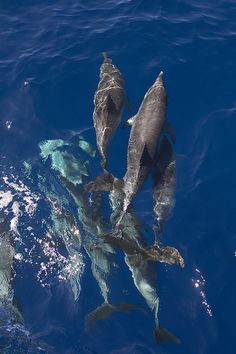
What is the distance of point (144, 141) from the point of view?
656 inches

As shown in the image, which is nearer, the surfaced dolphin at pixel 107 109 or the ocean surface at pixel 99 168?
the ocean surface at pixel 99 168

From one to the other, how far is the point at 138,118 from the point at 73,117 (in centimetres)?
433

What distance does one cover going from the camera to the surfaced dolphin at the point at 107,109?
1788 centimetres

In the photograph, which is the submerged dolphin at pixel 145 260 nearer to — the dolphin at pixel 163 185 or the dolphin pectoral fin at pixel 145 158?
the dolphin at pixel 163 185

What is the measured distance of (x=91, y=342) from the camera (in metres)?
14.1

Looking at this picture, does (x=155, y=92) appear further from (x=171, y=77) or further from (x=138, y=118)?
(x=171, y=77)

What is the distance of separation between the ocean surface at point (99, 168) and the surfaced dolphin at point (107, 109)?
→ 1445 mm

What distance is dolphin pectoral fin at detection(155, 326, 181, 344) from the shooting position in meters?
13.9

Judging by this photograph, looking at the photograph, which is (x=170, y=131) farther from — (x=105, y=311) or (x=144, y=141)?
(x=105, y=311)

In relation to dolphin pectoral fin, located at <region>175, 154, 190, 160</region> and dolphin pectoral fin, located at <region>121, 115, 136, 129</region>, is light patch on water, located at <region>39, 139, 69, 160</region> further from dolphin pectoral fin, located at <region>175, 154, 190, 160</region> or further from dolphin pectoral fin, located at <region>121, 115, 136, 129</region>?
dolphin pectoral fin, located at <region>175, 154, 190, 160</region>

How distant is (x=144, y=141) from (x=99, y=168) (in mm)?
3153

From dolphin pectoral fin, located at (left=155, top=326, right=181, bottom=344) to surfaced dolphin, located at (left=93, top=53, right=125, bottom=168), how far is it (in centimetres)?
686

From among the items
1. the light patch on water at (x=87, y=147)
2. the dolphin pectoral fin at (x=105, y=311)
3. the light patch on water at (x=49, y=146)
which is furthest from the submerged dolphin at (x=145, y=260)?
the light patch on water at (x=49, y=146)

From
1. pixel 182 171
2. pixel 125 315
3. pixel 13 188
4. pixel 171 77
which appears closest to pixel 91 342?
pixel 125 315
